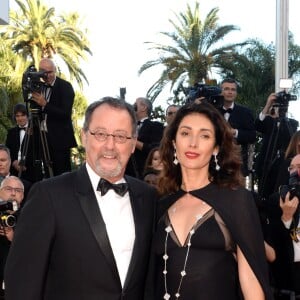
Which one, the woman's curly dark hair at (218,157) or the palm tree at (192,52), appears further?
the palm tree at (192,52)

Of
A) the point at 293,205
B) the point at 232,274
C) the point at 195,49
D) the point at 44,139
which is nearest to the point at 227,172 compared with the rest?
the point at 232,274

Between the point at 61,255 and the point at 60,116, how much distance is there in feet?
13.0

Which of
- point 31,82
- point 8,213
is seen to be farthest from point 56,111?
point 8,213

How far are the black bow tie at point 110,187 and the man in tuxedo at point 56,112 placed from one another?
363cm

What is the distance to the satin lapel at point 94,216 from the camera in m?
2.63

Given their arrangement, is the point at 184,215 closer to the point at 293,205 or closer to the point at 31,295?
the point at 31,295

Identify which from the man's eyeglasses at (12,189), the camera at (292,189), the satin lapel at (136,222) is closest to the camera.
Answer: the satin lapel at (136,222)

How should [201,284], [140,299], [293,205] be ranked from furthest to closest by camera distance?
[293,205] → [201,284] → [140,299]

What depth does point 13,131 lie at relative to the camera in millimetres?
7871

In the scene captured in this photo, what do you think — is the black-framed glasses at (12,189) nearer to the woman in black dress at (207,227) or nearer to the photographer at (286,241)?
the photographer at (286,241)

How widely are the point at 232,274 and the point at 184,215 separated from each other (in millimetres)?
383

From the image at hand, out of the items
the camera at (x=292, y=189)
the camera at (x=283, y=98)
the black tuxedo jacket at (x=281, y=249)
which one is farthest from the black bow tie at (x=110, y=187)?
the camera at (x=283, y=98)

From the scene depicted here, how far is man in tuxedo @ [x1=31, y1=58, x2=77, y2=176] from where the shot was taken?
251 inches

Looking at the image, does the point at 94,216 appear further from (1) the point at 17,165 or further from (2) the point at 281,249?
(1) the point at 17,165
